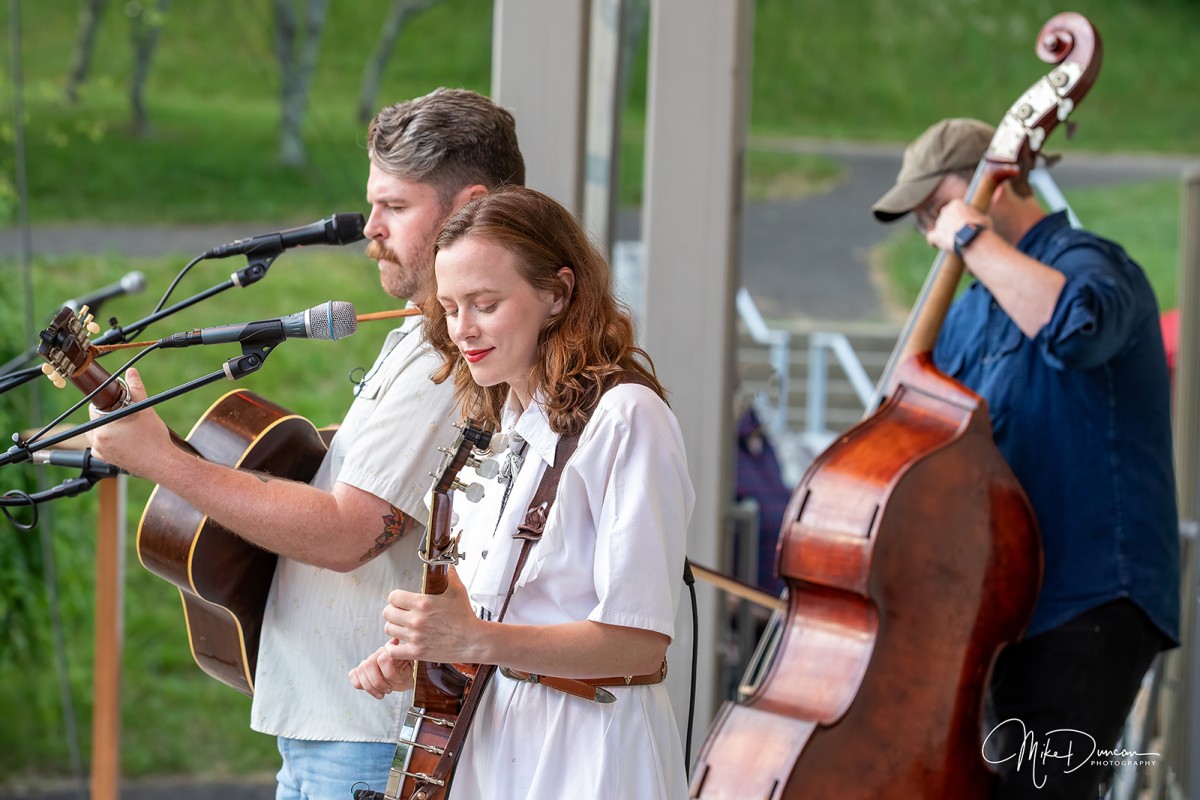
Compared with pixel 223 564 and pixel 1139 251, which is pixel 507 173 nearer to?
pixel 223 564

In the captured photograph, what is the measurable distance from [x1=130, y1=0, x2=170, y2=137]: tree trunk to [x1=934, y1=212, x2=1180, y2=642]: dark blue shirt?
4645mm

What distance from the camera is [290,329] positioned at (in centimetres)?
146

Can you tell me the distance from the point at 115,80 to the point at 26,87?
49cm

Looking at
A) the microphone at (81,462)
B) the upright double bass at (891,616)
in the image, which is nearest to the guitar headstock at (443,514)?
the microphone at (81,462)

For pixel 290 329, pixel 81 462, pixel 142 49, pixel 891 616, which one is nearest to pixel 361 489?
pixel 290 329

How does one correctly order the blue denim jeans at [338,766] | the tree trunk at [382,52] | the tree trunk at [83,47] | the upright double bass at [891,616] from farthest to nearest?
the tree trunk at [382,52]
the tree trunk at [83,47]
the upright double bass at [891,616]
the blue denim jeans at [338,766]

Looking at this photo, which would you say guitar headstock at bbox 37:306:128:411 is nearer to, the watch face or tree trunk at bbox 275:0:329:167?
the watch face

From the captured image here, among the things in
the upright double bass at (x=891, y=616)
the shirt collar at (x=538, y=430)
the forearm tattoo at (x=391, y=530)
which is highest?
the shirt collar at (x=538, y=430)

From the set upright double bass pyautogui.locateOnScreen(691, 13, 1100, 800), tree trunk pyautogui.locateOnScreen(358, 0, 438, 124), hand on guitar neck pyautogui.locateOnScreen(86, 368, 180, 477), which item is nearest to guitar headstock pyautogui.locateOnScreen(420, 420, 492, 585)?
hand on guitar neck pyautogui.locateOnScreen(86, 368, 180, 477)

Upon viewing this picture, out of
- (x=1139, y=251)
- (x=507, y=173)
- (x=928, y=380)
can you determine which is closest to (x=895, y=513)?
(x=928, y=380)

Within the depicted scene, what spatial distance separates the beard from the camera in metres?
1.69

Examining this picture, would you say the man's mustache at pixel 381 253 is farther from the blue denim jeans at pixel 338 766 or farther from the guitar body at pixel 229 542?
the blue denim jeans at pixel 338 766

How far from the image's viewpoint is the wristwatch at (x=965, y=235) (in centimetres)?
227

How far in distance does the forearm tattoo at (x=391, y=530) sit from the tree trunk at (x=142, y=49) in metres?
4.81
